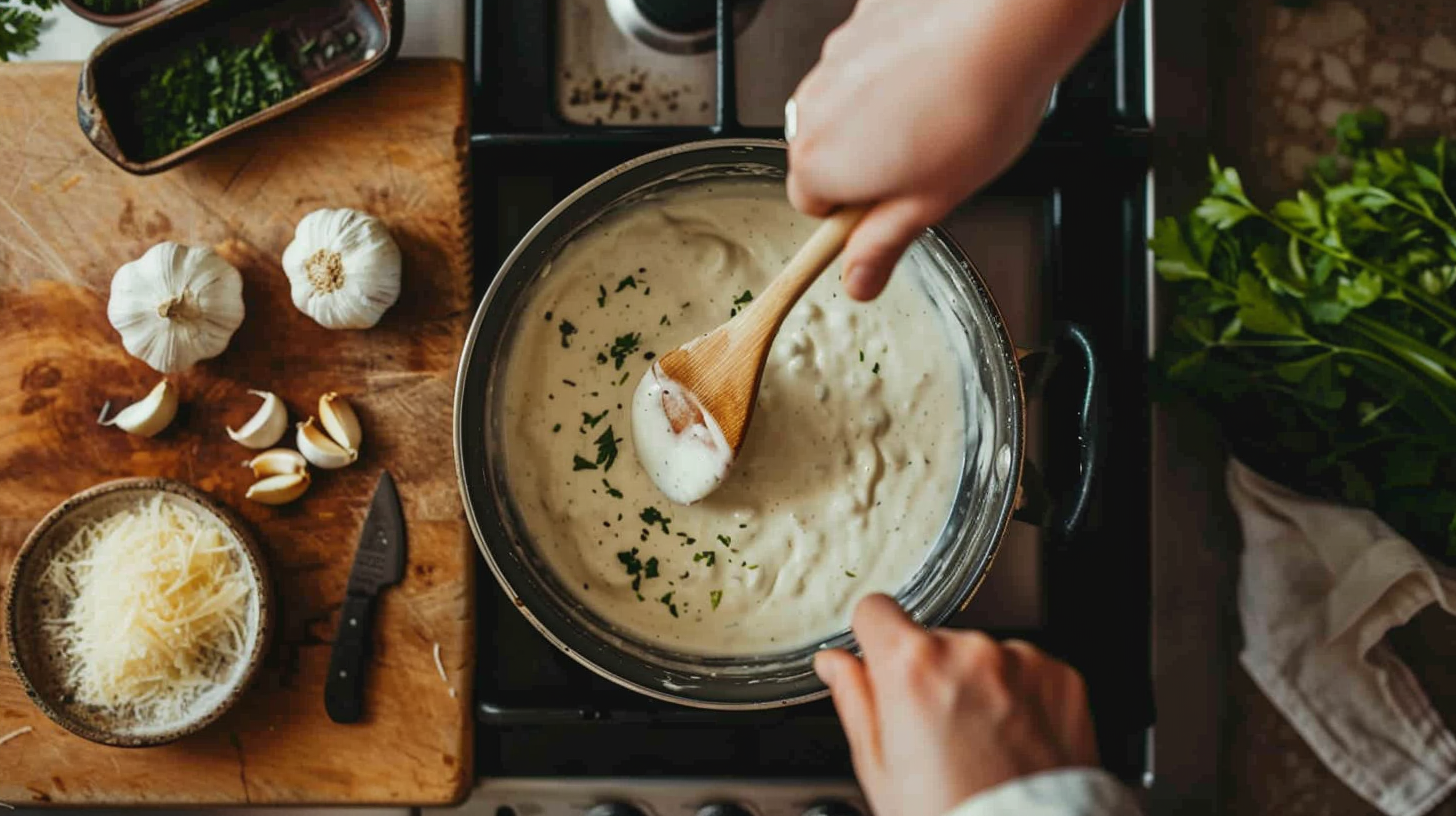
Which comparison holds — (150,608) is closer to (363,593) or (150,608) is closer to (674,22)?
(363,593)

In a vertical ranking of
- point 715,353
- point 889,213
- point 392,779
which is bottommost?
Result: point 392,779

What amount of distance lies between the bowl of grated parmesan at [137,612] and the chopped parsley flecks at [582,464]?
1.11 ft

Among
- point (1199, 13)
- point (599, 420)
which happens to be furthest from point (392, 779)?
point (1199, 13)

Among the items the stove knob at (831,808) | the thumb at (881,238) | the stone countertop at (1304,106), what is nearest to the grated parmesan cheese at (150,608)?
the stove knob at (831,808)

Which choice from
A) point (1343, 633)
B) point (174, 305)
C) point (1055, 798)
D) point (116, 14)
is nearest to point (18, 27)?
point (116, 14)

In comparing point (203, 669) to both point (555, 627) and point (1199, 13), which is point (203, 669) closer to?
point (555, 627)

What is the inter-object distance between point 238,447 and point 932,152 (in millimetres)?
839

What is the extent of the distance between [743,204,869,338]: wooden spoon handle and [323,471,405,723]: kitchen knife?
0.46 metres

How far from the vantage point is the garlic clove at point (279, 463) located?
1.09 m

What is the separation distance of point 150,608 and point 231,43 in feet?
1.97

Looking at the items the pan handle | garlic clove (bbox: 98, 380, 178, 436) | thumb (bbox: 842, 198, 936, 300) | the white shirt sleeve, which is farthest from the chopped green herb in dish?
the white shirt sleeve

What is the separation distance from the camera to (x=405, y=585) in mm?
1109

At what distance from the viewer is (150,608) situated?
3.36 ft

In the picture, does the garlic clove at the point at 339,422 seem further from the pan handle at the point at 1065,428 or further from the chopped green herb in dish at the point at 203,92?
the pan handle at the point at 1065,428
